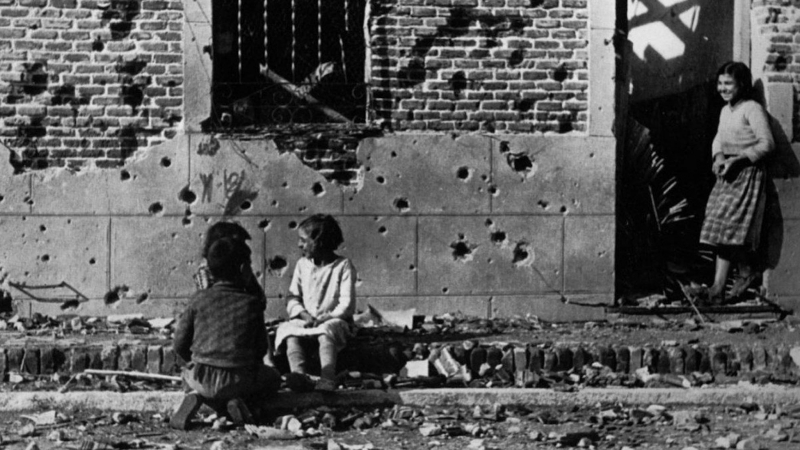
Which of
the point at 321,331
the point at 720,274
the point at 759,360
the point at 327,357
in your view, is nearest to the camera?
the point at 327,357

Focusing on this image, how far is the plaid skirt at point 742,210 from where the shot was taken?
35.4 ft

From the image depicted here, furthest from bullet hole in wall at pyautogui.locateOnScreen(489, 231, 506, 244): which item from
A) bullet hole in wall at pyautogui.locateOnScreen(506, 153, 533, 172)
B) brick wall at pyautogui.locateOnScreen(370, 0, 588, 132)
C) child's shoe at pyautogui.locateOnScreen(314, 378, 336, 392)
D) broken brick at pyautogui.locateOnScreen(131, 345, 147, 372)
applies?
broken brick at pyautogui.locateOnScreen(131, 345, 147, 372)

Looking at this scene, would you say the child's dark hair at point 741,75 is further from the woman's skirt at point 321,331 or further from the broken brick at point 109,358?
the broken brick at point 109,358

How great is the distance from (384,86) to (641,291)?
2.90 meters

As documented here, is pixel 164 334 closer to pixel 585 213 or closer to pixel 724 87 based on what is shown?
pixel 585 213

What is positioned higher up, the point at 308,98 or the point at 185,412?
the point at 308,98

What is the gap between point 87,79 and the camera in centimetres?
1037

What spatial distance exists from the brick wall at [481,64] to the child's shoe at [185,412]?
3.89 metres

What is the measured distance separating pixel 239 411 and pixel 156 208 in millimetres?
3352

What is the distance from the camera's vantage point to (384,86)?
10.6m

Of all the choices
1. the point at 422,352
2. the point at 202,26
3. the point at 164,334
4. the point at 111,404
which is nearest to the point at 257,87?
the point at 202,26

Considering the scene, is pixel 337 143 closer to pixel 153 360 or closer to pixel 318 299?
pixel 318 299

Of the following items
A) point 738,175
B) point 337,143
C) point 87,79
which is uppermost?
point 87,79

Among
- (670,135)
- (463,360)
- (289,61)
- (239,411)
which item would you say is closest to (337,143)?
(289,61)
